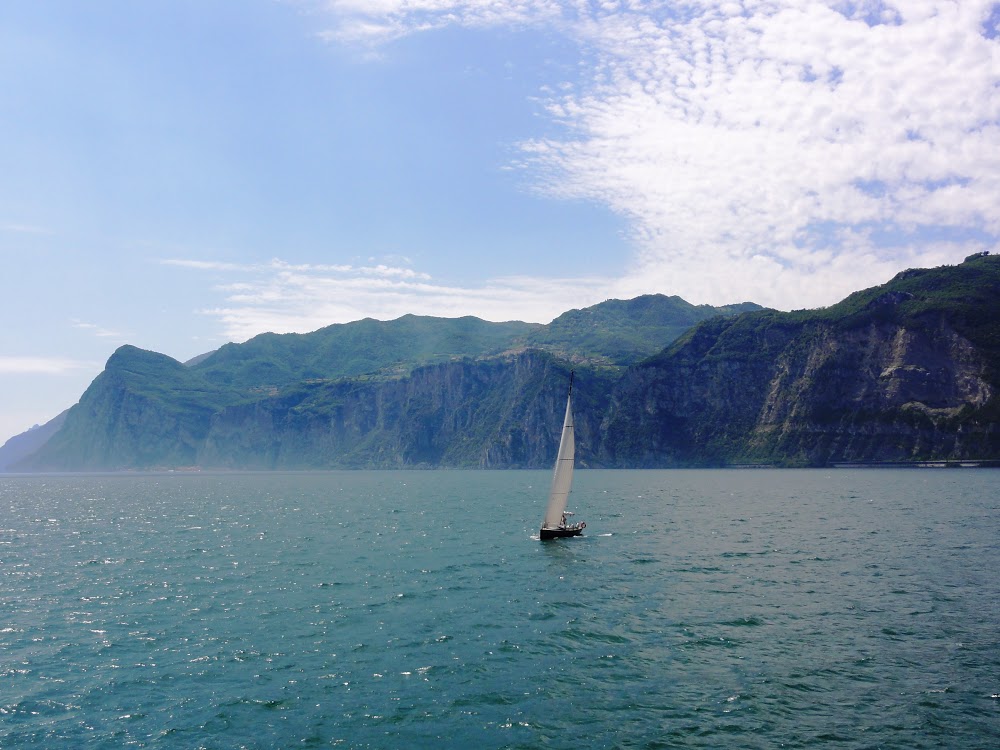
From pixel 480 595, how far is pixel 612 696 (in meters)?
22.3

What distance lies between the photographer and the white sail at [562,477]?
263 ft

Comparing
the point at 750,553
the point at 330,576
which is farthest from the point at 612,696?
the point at 750,553

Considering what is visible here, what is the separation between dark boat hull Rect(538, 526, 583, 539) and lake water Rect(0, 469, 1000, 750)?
1.64 m

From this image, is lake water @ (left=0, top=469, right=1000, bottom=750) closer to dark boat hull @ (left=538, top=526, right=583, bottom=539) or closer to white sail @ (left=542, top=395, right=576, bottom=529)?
dark boat hull @ (left=538, top=526, right=583, bottom=539)

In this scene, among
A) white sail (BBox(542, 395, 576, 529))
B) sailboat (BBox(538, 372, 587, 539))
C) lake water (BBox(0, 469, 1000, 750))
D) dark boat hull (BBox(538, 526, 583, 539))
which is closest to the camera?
lake water (BBox(0, 469, 1000, 750))

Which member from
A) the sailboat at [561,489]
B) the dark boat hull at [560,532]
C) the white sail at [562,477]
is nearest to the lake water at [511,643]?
the dark boat hull at [560,532]

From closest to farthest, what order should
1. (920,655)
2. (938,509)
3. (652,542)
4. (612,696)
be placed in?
1. (612,696)
2. (920,655)
3. (652,542)
4. (938,509)

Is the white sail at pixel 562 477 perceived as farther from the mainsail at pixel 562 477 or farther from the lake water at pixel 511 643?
the lake water at pixel 511 643

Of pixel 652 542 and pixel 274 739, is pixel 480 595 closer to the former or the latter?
pixel 274 739

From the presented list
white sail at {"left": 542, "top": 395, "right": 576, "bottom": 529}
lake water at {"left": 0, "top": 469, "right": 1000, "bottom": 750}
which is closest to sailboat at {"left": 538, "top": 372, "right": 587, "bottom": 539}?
white sail at {"left": 542, "top": 395, "right": 576, "bottom": 529}

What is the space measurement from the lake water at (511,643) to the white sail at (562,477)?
3.88 m

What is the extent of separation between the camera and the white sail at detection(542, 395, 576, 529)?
80.1m

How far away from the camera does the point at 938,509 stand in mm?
112812

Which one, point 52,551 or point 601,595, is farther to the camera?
point 52,551
